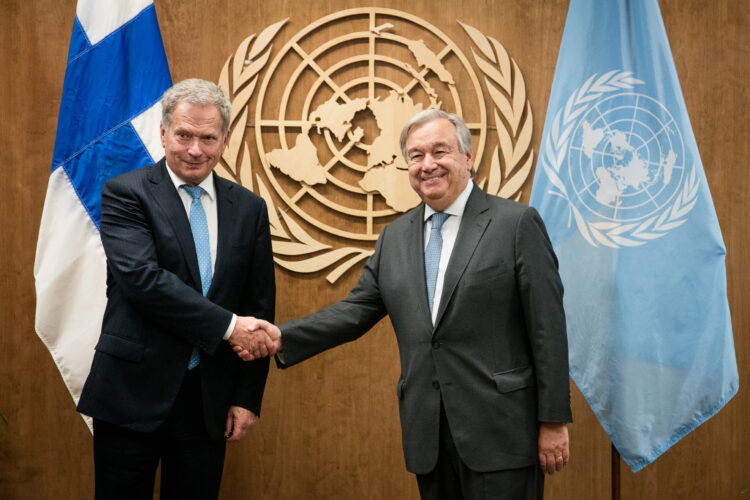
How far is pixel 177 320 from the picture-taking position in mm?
1683

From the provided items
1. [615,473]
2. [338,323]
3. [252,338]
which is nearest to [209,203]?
[252,338]

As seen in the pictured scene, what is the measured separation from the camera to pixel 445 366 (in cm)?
162

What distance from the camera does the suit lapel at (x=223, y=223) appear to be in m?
1.78

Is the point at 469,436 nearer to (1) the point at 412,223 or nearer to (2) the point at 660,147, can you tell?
(1) the point at 412,223

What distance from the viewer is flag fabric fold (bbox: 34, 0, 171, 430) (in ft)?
7.49

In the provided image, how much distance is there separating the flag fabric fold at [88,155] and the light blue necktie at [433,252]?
3.90ft

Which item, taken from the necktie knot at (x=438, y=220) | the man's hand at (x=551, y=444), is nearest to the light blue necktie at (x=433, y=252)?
the necktie knot at (x=438, y=220)

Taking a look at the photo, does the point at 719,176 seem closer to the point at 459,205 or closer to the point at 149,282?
the point at 459,205

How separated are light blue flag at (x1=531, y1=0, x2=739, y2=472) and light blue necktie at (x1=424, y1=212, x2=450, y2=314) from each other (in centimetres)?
76

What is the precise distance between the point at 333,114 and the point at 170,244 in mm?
1118

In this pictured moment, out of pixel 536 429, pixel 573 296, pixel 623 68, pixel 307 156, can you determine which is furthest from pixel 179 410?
pixel 623 68

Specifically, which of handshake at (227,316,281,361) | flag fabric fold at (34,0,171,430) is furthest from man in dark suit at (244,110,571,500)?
flag fabric fold at (34,0,171,430)

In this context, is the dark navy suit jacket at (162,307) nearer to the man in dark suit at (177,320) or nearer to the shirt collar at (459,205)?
the man in dark suit at (177,320)

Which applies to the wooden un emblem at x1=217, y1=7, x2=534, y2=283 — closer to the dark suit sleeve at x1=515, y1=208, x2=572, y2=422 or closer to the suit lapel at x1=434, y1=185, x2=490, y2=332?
the suit lapel at x1=434, y1=185, x2=490, y2=332
